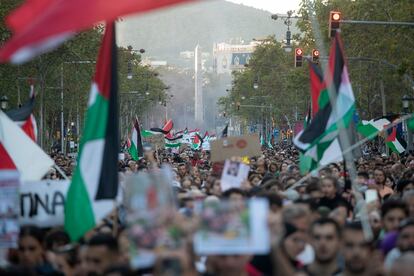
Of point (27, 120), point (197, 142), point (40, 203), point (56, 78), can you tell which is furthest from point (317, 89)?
point (197, 142)

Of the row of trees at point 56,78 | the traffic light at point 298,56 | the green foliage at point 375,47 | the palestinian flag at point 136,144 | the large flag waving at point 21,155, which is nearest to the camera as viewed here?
the large flag waving at point 21,155

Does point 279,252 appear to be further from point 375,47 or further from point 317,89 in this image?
point 375,47

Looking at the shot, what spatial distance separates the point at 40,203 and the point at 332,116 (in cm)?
475

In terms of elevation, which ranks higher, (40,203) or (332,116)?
(332,116)

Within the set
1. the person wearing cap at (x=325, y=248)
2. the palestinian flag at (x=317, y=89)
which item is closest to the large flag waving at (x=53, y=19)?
the person wearing cap at (x=325, y=248)

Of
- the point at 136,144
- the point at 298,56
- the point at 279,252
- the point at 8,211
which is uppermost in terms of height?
the point at 298,56

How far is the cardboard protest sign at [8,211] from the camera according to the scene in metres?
9.73

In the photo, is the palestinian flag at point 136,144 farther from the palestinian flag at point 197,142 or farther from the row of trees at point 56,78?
the palestinian flag at point 197,142

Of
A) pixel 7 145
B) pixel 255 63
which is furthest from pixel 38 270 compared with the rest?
pixel 255 63

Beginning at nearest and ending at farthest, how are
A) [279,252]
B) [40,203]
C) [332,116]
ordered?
[279,252] → [40,203] → [332,116]

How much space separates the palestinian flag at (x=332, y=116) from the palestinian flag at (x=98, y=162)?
11.5 ft

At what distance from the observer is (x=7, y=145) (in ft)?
44.5

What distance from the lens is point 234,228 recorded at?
6.87 m

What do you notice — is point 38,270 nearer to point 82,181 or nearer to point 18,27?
point 82,181
